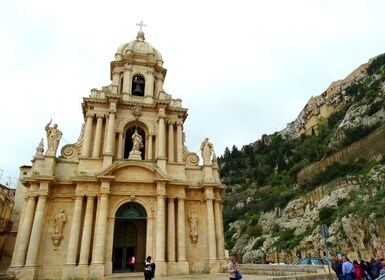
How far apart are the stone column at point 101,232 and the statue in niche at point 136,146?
2.88 m

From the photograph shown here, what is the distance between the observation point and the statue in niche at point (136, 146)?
21.5 metres

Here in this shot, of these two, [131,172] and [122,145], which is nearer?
[131,172]

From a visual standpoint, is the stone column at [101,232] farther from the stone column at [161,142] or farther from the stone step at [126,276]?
the stone column at [161,142]

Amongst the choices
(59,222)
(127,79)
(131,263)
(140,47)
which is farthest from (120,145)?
(140,47)

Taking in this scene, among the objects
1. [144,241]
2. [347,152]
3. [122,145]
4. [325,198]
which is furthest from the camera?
→ [347,152]

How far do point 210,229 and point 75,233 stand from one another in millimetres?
8623

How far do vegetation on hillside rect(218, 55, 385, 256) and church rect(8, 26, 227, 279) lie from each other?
95.1ft

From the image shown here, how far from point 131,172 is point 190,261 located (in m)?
7.07

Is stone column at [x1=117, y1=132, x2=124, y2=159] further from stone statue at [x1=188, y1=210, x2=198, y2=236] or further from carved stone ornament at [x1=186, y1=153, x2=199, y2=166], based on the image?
stone statue at [x1=188, y1=210, x2=198, y2=236]

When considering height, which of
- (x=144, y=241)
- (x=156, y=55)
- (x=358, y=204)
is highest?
(x=156, y=55)

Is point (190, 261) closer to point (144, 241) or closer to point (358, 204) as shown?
point (144, 241)

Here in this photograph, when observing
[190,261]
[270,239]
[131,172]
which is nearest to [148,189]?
[131,172]

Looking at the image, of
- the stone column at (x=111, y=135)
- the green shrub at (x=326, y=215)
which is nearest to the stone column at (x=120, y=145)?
the stone column at (x=111, y=135)

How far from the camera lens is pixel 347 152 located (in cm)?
6141
